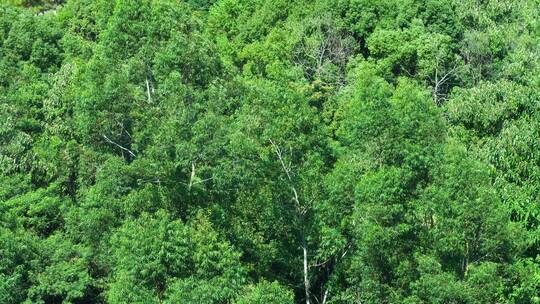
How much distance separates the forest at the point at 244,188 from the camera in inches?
1110

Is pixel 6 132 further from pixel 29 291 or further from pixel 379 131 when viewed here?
pixel 379 131

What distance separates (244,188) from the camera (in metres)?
31.3

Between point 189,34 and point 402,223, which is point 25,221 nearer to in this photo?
point 189,34

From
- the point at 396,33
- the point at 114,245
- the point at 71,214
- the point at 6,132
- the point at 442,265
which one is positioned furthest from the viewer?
the point at 396,33

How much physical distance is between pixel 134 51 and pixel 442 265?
15.6 metres

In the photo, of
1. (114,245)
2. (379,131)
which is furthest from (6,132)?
(379,131)

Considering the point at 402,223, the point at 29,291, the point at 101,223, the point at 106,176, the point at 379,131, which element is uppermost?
the point at 379,131

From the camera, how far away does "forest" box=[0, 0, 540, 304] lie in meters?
28.2

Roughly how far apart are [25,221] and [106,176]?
6901mm

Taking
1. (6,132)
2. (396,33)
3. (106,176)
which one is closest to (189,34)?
(106,176)

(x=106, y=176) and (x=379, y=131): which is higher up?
(x=379, y=131)

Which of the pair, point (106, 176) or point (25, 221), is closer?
point (106, 176)

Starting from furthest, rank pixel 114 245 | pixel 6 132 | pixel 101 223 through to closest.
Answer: pixel 6 132 → pixel 101 223 → pixel 114 245

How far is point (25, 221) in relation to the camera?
38.1 metres
